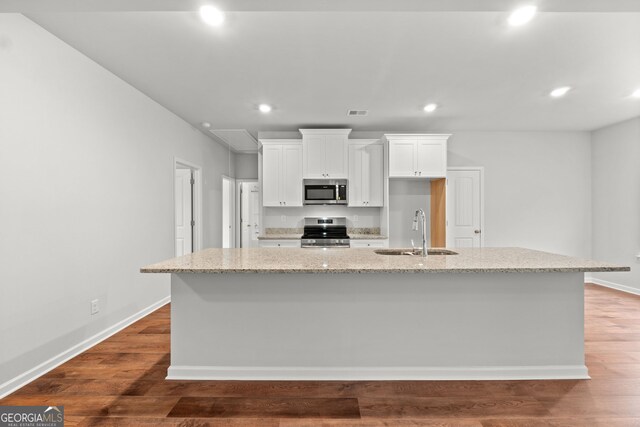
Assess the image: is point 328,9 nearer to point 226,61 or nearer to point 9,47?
point 226,61

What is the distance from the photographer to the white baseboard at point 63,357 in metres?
→ 2.30

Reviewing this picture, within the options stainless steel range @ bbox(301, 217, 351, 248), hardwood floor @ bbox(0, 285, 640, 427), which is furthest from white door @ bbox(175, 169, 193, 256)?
hardwood floor @ bbox(0, 285, 640, 427)

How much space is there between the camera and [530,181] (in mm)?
5754

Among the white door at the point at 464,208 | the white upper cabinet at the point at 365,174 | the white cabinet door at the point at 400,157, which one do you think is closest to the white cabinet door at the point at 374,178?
the white upper cabinet at the point at 365,174

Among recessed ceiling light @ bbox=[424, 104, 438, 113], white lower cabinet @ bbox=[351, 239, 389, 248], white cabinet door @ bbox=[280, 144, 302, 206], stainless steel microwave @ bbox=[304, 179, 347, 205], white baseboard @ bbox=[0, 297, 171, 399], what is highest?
recessed ceiling light @ bbox=[424, 104, 438, 113]

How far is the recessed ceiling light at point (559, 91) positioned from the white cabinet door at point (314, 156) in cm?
289

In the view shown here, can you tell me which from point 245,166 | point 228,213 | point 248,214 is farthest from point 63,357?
point 248,214

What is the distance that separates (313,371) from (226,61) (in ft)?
8.73

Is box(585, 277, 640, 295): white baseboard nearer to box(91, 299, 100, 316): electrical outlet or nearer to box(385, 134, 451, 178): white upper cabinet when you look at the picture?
box(385, 134, 451, 178): white upper cabinet

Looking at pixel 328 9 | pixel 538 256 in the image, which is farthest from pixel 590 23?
pixel 328 9

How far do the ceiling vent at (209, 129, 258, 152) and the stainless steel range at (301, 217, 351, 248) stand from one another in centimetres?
172

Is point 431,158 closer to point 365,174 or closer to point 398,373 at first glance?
point 365,174

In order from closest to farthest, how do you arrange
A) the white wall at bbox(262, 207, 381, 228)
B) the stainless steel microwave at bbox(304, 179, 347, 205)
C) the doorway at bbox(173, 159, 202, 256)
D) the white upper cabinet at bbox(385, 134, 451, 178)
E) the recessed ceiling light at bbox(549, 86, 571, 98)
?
the recessed ceiling light at bbox(549, 86, 571, 98) < the white upper cabinet at bbox(385, 134, 451, 178) < the stainless steel microwave at bbox(304, 179, 347, 205) < the doorway at bbox(173, 159, 202, 256) < the white wall at bbox(262, 207, 381, 228)

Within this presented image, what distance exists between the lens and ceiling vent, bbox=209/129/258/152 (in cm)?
551
